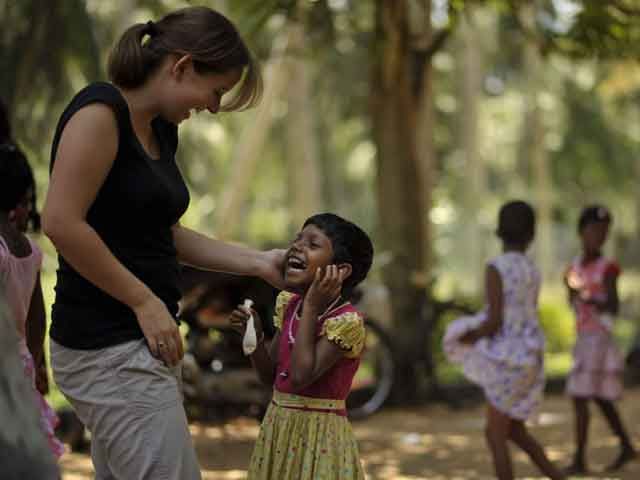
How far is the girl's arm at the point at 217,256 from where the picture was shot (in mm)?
3789

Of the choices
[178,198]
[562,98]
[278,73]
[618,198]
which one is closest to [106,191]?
[178,198]

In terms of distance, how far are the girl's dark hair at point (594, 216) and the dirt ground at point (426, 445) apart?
1.51 meters

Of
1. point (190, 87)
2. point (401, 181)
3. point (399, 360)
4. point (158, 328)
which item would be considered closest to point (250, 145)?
point (401, 181)

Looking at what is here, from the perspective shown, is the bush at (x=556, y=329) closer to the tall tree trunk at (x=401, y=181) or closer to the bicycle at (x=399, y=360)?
the bicycle at (x=399, y=360)

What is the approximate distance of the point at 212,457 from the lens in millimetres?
8461

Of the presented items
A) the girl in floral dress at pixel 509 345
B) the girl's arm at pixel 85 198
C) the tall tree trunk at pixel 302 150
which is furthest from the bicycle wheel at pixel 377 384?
the tall tree trunk at pixel 302 150

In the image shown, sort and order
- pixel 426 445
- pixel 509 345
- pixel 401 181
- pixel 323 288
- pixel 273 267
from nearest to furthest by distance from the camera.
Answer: pixel 323 288 → pixel 273 267 → pixel 509 345 → pixel 426 445 → pixel 401 181

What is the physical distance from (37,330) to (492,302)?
2.67 metres

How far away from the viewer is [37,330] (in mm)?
4703

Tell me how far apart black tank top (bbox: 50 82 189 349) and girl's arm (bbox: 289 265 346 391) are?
63 centimetres

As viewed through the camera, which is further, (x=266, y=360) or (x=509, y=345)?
(x=509, y=345)

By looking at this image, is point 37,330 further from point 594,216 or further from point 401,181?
point 401,181

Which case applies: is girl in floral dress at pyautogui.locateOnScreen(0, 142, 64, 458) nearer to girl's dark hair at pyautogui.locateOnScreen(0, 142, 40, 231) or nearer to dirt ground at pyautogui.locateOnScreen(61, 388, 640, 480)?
girl's dark hair at pyautogui.locateOnScreen(0, 142, 40, 231)

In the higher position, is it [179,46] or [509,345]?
[179,46]
